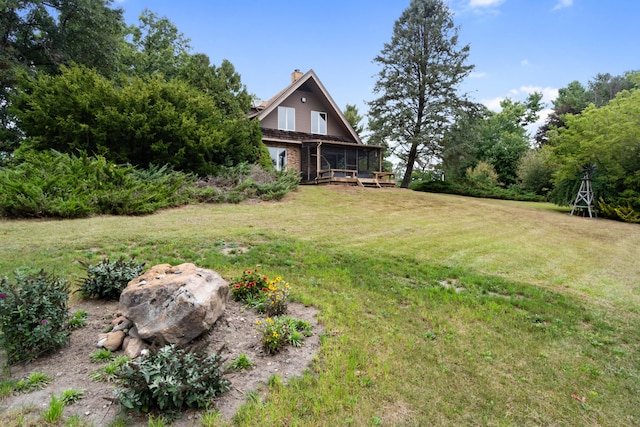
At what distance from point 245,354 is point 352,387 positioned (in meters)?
0.98

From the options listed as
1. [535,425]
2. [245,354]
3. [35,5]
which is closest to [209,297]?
[245,354]

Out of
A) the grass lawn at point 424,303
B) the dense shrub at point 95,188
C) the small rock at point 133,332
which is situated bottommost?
the grass lawn at point 424,303

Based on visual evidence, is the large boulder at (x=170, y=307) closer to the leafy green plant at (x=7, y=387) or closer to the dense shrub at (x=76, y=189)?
the leafy green plant at (x=7, y=387)

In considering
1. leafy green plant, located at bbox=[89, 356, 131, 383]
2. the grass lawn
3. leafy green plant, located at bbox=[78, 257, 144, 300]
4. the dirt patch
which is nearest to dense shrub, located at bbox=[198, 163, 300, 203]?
the grass lawn

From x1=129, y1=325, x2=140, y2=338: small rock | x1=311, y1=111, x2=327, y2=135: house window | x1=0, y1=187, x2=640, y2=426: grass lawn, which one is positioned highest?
x1=311, y1=111, x2=327, y2=135: house window

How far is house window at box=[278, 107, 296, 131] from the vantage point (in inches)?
820

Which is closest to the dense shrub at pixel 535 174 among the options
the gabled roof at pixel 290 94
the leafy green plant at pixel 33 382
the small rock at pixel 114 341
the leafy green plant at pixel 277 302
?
the gabled roof at pixel 290 94

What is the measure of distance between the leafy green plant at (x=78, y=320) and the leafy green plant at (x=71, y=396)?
1.07 meters

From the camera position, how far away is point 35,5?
1720cm

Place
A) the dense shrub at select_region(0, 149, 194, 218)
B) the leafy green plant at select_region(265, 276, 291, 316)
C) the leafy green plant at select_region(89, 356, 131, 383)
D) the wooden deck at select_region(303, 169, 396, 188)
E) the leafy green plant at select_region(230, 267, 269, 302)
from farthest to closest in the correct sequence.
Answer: the wooden deck at select_region(303, 169, 396, 188), the dense shrub at select_region(0, 149, 194, 218), the leafy green plant at select_region(230, 267, 269, 302), the leafy green plant at select_region(265, 276, 291, 316), the leafy green plant at select_region(89, 356, 131, 383)

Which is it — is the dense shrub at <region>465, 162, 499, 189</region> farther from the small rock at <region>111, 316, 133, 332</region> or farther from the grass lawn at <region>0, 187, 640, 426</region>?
the small rock at <region>111, 316, 133, 332</region>

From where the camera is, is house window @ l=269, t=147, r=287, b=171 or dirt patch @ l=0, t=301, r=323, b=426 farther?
house window @ l=269, t=147, r=287, b=171

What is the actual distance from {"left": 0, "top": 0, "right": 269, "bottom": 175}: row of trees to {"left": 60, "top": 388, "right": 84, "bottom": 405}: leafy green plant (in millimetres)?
11095

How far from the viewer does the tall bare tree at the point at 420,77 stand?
77.8 feet
